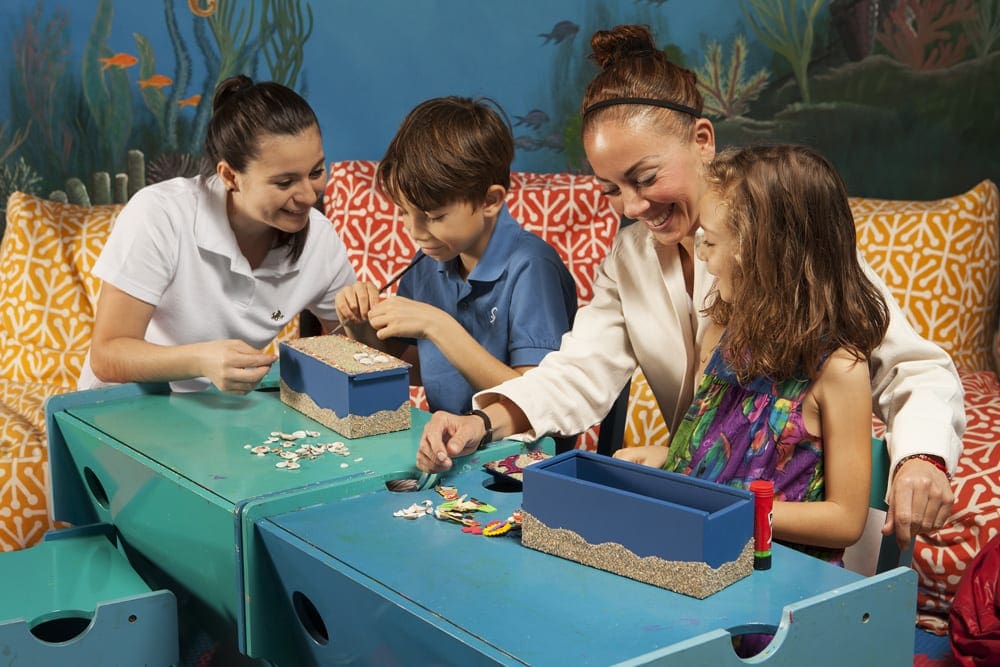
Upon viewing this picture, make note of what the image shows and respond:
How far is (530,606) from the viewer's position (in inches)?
41.2

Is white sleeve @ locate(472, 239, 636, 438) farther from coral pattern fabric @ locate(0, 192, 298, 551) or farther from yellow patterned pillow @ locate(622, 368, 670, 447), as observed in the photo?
coral pattern fabric @ locate(0, 192, 298, 551)

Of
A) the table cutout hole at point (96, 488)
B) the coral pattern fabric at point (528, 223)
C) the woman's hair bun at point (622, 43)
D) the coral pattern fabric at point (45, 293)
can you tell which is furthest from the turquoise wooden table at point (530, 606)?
the coral pattern fabric at point (45, 293)

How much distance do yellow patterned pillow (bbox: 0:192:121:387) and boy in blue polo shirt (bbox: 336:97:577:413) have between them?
130cm

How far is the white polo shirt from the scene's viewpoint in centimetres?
206

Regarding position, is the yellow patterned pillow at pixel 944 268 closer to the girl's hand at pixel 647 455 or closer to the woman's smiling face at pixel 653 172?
the woman's smiling face at pixel 653 172

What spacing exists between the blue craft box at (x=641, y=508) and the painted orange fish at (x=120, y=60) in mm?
2649

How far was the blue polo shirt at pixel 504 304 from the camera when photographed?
6.26 feet

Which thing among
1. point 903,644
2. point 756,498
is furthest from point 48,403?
point 903,644

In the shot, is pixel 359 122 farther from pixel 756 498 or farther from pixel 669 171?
pixel 756 498

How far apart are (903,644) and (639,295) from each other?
0.74m

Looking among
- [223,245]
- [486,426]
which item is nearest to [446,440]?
[486,426]

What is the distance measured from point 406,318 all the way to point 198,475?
0.49 m

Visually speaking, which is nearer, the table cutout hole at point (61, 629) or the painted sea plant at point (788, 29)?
the table cutout hole at point (61, 629)

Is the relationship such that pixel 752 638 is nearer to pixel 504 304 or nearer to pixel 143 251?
pixel 504 304
